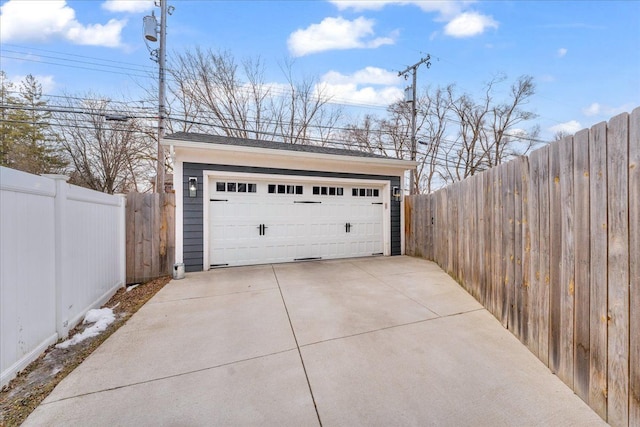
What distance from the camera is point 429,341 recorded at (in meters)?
2.61

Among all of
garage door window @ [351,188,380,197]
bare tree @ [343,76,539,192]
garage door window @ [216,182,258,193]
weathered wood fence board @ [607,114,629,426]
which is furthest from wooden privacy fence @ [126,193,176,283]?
bare tree @ [343,76,539,192]

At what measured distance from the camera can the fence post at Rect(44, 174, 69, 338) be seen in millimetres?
2621

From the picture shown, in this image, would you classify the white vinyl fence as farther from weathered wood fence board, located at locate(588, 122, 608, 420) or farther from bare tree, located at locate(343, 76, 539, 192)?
bare tree, located at locate(343, 76, 539, 192)

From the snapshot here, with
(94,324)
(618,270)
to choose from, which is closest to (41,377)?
(94,324)

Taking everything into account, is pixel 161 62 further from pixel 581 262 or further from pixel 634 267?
pixel 634 267

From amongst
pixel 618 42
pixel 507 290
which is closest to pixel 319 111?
pixel 618 42

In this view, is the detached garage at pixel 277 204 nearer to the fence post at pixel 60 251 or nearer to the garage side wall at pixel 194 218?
the garage side wall at pixel 194 218

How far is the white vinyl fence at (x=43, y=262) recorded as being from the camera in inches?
77.5

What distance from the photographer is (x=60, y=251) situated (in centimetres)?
267

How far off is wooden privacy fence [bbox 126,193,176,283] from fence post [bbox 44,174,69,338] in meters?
2.37

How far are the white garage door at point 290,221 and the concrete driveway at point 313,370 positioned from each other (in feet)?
7.49

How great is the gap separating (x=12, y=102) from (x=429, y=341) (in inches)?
750

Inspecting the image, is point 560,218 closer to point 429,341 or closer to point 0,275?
point 429,341

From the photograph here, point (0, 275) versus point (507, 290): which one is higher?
point (0, 275)
